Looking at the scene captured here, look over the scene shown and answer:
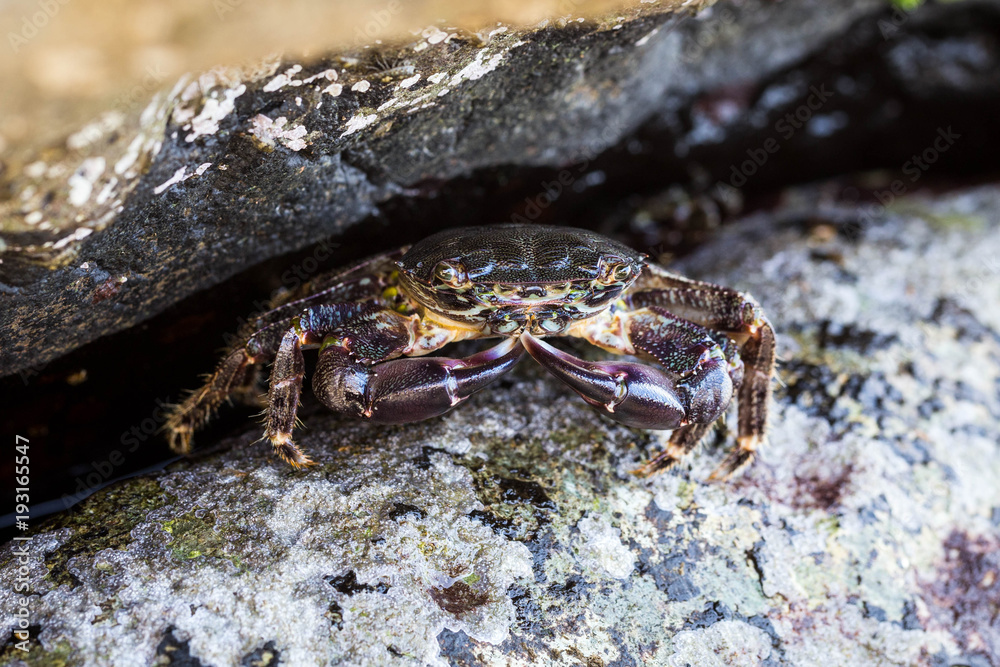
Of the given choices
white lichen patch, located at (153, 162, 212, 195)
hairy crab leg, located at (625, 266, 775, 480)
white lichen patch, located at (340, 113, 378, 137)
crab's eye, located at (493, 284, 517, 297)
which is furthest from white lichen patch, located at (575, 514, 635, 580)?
white lichen patch, located at (153, 162, 212, 195)

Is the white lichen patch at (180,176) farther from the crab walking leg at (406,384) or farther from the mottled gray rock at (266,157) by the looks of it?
the crab walking leg at (406,384)

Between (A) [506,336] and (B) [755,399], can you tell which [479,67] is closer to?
(A) [506,336]

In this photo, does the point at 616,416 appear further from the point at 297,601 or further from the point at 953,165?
the point at 953,165

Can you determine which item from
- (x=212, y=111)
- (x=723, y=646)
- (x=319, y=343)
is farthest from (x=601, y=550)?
(x=212, y=111)

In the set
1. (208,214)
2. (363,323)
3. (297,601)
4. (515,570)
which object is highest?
(208,214)

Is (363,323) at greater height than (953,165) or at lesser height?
greater

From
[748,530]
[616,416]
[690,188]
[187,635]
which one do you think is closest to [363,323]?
[616,416]
